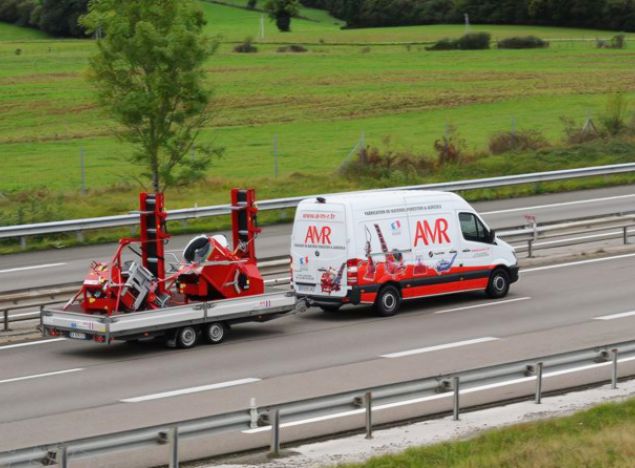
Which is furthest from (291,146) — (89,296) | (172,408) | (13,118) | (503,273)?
(172,408)

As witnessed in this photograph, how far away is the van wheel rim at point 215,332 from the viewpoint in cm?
2198

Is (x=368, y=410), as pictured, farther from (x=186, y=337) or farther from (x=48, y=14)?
(x=48, y=14)

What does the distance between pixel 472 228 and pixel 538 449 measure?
12155mm

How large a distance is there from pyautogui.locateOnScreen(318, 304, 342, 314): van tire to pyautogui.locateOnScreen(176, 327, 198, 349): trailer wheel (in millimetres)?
3211

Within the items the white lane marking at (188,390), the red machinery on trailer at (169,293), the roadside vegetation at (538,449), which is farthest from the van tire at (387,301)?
the roadside vegetation at (538,449)

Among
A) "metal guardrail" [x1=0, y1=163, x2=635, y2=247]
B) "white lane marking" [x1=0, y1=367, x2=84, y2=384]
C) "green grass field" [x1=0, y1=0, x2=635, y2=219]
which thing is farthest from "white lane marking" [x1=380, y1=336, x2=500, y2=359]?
"green grass field" [x1=0, y1=0, x2=635, y2=219]

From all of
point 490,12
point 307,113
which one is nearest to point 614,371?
point 307,113

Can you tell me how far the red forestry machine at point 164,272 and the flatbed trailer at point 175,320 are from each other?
0.39m

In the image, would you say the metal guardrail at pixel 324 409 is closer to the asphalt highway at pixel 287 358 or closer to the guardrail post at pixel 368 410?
the guardrail post at pixel 368 410

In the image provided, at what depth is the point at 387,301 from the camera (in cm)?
2419

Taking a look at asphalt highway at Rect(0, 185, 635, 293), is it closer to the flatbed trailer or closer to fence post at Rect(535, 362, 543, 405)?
the flatbed trailer

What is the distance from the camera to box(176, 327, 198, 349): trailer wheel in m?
21.6

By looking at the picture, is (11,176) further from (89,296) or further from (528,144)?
(89,296)

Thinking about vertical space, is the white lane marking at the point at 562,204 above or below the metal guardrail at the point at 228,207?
below
